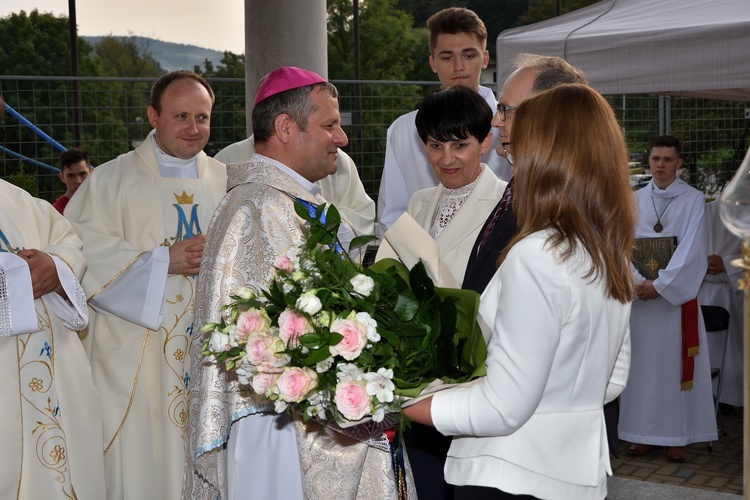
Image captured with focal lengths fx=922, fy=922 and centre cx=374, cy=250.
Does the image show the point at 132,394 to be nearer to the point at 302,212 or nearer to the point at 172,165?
the point at 172,165

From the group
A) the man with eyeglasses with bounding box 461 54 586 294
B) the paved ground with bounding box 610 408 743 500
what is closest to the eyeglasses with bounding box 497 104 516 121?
the man with eyeglasses with bounding box 461 54 586 294

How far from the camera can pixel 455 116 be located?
3.53 metres

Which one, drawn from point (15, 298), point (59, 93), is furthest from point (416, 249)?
point (59, 93)

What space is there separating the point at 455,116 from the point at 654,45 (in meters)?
1.87

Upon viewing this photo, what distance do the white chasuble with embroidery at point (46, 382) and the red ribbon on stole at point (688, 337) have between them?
158 inches

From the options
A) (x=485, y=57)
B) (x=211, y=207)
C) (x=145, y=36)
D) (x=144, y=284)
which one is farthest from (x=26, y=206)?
(x=145, y=36)

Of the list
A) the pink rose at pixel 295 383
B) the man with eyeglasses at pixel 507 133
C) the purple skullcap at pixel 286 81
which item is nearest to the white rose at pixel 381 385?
the pink rose at pixel 295 383

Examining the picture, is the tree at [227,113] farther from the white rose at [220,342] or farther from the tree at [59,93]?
the white rose at [220,342]

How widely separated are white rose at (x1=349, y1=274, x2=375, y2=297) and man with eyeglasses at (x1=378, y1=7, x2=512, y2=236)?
273 centimetres

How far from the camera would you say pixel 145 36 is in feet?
29.5

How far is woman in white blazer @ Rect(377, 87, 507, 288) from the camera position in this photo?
3482 mm

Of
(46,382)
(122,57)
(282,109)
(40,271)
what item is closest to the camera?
(282,109)

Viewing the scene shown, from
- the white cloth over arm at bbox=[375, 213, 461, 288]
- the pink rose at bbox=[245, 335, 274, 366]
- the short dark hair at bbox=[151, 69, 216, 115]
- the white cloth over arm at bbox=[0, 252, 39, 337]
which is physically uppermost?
the short dark hair at bbox=[151, 69, 216, 115]

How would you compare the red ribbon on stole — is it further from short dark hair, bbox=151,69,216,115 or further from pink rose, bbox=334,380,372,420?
pink rose, bbox=334,380,372,420
